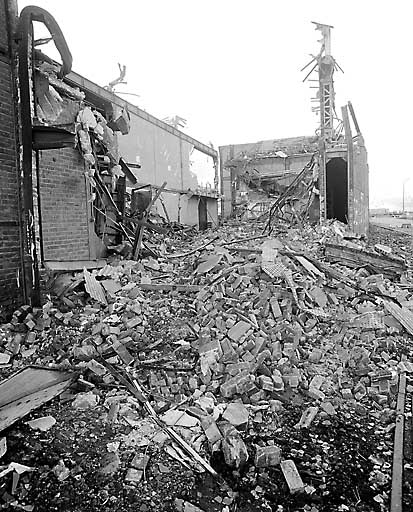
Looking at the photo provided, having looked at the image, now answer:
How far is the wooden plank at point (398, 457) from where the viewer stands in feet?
11.3

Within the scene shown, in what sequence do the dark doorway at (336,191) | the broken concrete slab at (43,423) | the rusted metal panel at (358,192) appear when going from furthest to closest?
the dark doorway at (336,191) → the rusted metal panel at (358,192) → the broken concrete slab at (43,423)

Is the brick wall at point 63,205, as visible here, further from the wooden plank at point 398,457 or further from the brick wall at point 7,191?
the wooden plank at point 398,457

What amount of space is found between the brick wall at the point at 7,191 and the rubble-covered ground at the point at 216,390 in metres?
0.50

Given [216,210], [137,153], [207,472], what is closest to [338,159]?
[216,210]

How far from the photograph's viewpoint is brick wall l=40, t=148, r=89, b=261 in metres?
8.13

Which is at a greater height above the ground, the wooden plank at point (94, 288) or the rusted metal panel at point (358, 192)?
the rusted metal panel at point (358, 192)

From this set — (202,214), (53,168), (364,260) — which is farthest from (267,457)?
(202,214)

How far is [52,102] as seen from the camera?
26.4 feet

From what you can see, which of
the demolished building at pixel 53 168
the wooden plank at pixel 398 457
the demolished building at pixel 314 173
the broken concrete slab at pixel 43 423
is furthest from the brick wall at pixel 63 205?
the demolished building at pixel 314 173

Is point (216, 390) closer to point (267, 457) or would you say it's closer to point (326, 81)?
point (267, 457)

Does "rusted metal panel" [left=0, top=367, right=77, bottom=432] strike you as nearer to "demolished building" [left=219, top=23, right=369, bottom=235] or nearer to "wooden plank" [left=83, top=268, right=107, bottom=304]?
"wooden plank" [left=83, top=268, right=107, bottom=304]

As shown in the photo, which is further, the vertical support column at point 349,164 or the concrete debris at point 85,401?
the vertical support column at point 349,164

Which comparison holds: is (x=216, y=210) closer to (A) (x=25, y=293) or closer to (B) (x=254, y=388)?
(A) (x=25, y=293)

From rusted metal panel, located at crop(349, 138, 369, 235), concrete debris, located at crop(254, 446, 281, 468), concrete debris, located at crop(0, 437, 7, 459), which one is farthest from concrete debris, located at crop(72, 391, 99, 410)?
rusted metal panel, located at crop(349, 138, 369, 235)
